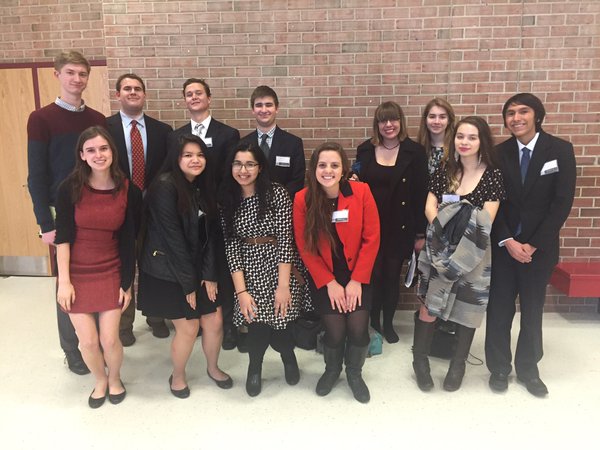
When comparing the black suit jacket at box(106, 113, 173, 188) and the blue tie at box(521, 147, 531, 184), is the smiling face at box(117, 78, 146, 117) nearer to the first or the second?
the black suit jacket at box(106, 113, 173, 188)

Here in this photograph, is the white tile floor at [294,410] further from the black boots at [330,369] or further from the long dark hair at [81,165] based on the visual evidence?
the long dark hair at [81,165]

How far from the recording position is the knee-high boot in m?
2.72

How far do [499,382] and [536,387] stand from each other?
8.2 inches

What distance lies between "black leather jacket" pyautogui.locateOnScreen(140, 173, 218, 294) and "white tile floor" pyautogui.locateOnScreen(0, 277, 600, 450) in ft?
2.45

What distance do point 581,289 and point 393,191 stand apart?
1.77 m

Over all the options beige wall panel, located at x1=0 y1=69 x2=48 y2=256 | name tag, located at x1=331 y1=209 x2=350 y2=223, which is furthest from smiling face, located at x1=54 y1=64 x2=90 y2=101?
beige wall panel, located at x1=0 y1=69 x2=48 y2=256

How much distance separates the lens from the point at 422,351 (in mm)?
2822

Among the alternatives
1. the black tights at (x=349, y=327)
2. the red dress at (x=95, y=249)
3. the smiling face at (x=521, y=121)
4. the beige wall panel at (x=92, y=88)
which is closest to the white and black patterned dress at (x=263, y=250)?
the black tights at (x=349, y=327)

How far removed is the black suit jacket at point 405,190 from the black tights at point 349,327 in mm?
796

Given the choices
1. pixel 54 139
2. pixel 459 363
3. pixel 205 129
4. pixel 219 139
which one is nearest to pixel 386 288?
pixel 459 363

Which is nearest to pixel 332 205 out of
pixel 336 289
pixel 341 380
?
pixel 336 289

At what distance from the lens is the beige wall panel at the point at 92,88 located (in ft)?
15.3

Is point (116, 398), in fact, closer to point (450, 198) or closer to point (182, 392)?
point (182, 392)

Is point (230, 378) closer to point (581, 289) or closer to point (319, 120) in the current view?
point (319, 120)
